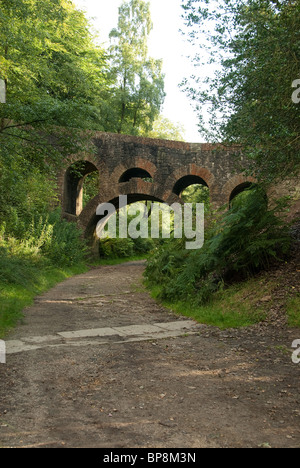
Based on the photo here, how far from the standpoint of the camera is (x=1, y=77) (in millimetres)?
8688

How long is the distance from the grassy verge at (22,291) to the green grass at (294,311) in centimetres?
425

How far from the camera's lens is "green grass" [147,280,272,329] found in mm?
6898

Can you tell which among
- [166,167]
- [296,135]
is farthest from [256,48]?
[166,167]

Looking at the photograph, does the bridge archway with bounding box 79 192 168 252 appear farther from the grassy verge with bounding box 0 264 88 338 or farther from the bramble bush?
the bramble bush

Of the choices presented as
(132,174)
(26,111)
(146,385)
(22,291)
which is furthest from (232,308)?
(132,174)

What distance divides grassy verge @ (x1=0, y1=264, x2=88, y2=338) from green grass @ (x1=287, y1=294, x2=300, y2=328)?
4255mm

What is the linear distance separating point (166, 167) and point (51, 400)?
50.1 ft

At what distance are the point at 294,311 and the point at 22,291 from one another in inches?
231

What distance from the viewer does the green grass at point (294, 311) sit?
6.31 meters

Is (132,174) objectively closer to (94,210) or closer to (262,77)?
(94,210)

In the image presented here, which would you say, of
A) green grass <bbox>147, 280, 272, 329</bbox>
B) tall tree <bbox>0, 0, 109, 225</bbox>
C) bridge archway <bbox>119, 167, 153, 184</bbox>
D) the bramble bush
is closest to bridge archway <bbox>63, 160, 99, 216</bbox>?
bridge archway <bbox>119, 167, 153, 184</bbox>

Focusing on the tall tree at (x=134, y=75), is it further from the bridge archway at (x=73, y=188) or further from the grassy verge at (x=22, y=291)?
the grassy verge at (x=22, y=291)

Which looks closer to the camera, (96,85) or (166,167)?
(166,167)
